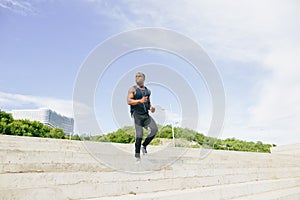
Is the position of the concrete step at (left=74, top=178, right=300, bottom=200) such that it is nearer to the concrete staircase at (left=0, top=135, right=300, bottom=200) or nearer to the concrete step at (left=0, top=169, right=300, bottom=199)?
the concrete staircase at (left=0, top=135, right=300, bottom=200)

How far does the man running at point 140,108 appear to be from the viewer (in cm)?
453

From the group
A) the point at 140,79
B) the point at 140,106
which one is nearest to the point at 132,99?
the point at 140,106

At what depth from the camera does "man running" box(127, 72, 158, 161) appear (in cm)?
453

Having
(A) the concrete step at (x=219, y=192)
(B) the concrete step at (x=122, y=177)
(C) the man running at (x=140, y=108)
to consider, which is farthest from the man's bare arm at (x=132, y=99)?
(A) the concrete step at (x=219, y=192)

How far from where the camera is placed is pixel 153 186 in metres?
3.85

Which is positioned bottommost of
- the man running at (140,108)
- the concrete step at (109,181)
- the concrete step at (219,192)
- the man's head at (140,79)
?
the concrete step at (219,192)

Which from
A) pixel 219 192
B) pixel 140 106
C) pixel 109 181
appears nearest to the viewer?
pixel 109 181

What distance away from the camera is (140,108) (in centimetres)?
466

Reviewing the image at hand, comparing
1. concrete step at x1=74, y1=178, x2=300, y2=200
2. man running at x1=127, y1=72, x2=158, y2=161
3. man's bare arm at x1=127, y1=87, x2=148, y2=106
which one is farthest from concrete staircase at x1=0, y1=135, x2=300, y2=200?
man's bare arm at x1=127, y1=87, x2=148, y2=106

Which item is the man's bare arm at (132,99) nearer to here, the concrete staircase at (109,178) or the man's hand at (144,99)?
the man's hand at (144,99)

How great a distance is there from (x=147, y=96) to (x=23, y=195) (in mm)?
2756

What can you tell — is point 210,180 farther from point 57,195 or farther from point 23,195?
point 23,195

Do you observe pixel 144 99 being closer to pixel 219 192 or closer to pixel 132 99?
pixel 132 99

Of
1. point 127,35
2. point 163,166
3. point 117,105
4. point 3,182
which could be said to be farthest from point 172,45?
point 3,182
